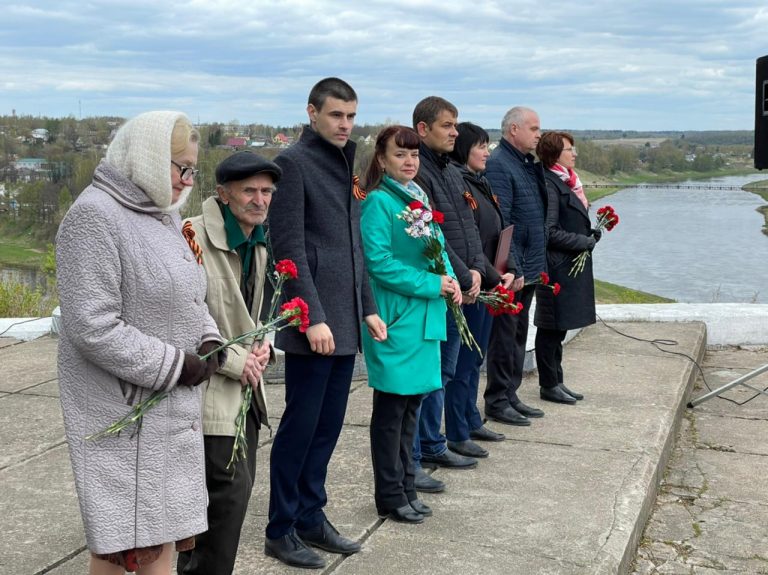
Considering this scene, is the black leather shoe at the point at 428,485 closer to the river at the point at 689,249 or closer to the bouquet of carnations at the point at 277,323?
the bouquet of carnations at the point at 277,323

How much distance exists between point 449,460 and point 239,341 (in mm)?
2292

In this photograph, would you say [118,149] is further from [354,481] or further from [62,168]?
[62,168]

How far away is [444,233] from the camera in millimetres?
4750

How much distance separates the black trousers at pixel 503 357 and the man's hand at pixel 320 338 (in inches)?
98.3

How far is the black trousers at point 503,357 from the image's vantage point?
19.2 feet

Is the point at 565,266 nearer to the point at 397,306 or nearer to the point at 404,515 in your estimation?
the point at 397,306

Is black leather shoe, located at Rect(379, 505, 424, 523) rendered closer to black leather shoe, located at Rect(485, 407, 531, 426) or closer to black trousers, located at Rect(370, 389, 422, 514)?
black trousers, located at Rect(370, 389, 422, 514)

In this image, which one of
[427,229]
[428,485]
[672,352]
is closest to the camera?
[427,229]

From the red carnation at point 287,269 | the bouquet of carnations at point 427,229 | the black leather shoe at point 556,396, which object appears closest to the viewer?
the red carnation at point 287,269

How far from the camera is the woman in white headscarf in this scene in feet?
7.77

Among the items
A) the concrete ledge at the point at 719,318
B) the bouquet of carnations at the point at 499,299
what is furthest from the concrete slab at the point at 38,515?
the concrete ledge at the point at 719,318

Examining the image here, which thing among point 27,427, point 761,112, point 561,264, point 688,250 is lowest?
point 688,250

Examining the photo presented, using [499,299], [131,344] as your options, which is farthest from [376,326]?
[131,344]

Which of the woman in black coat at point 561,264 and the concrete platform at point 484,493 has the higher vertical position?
the woman in black coat at point 561,264
